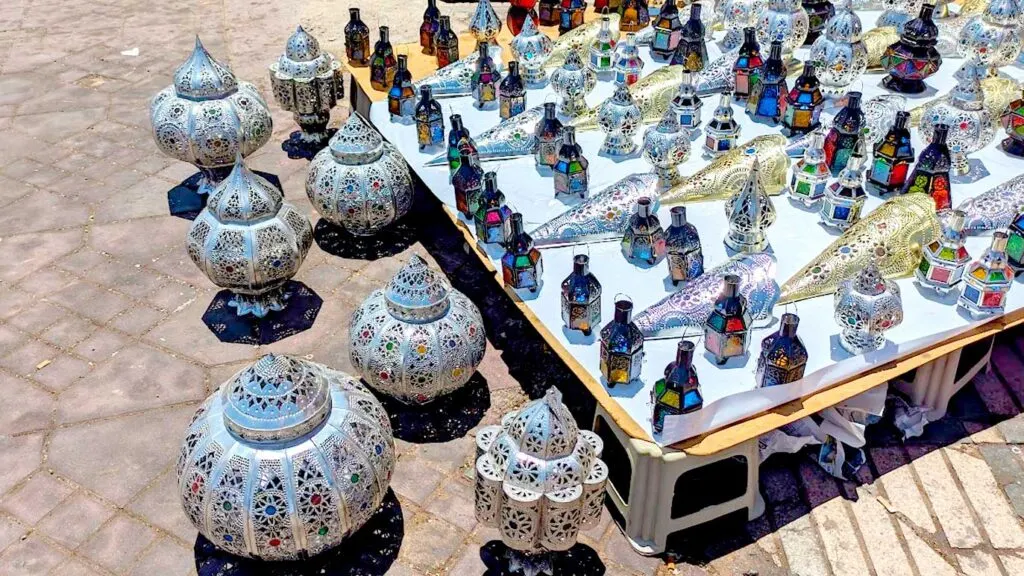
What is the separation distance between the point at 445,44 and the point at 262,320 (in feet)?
9.85

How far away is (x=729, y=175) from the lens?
20.8ft

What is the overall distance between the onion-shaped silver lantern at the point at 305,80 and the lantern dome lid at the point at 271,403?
4.12 m

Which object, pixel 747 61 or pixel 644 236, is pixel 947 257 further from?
pixel 747 61

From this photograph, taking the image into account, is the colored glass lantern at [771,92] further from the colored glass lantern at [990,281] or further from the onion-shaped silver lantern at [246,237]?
the onion-shaped silver lantern at [246,237]

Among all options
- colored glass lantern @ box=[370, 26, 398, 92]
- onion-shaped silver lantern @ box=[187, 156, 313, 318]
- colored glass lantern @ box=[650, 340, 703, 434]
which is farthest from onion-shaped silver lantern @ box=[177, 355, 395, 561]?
colored glass lantern @ box=[370, 26, 398, 92]

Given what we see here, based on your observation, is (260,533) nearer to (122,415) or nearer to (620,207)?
(122,415)

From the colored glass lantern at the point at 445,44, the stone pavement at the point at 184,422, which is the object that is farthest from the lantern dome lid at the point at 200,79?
the colored glass lantern at the point at 445,44

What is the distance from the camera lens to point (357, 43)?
8438 millimetres

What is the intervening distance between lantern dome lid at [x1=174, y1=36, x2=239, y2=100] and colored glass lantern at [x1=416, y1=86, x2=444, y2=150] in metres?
Result: 1.43

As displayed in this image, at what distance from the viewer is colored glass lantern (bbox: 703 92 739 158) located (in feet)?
22.1

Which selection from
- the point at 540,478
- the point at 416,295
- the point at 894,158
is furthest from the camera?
the point at 894,158

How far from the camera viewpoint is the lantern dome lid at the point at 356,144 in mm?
6688

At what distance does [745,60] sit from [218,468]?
4867 mm

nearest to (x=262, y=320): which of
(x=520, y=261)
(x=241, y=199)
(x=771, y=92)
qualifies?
(x=241, y=199)
